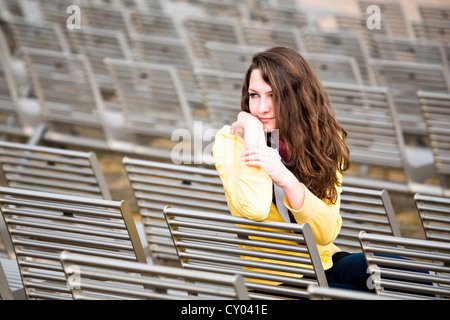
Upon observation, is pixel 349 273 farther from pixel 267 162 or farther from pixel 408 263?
pixel 267 162

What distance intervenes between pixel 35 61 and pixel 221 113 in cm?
168

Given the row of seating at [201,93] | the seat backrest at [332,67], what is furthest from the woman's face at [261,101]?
the seat backrest at [332,67]

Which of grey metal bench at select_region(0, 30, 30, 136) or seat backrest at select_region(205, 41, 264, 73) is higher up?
seat backrest at select_region(205, 41, 264, 73)

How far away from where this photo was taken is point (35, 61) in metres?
5.84

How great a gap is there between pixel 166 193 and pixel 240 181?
0.90 m

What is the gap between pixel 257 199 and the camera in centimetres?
261

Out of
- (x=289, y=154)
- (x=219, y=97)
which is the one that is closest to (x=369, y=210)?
(x=289, y=154)

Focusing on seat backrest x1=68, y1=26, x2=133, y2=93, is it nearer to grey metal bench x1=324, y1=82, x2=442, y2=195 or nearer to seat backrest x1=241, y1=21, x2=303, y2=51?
seat backrest x1=241, y1=21, x2=303, y2=51

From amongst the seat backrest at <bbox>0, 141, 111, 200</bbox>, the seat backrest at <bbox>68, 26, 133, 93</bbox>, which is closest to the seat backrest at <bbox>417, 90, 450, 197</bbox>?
the seat backrest at <bbox>0, 141, 111, 200</bbox>

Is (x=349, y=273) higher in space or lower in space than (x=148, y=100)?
lower

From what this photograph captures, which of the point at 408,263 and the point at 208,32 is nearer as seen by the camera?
the point at 408,263

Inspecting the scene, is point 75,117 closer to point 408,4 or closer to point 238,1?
point 238,1

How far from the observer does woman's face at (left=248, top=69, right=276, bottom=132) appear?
2.80 metres

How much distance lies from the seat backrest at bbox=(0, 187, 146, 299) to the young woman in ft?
1.55
